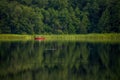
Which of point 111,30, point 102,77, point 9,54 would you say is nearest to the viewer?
point 102,77

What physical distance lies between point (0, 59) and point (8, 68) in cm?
438

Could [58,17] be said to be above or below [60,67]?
above

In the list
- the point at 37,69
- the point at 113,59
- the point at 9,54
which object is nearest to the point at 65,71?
the point at 37,69

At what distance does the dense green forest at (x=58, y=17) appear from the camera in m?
70.1

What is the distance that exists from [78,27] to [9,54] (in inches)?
1633

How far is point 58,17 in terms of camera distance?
243 feet

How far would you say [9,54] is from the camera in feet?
Result: 104

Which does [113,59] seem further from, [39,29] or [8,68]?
[39,29]

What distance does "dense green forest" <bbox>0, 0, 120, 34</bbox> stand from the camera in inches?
2758

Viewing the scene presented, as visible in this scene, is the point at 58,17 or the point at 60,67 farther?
the point at 58,17

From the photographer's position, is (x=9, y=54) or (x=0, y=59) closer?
(x=0, y=59)

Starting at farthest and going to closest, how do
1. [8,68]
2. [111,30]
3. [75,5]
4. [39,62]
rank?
1. [75,5]
2. [111,30]
3. [39,62]
4. [8,68]

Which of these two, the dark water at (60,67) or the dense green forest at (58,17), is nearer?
the dark water at (60,67)

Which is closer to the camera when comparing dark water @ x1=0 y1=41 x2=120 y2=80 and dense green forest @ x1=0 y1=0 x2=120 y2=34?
dark water @ x1=0 y1=41 x2=120 y2=80
